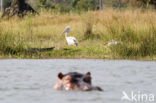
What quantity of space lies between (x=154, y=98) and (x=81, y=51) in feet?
22.0

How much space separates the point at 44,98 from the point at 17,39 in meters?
6.10

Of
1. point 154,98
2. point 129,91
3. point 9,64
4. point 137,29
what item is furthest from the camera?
point 137,29

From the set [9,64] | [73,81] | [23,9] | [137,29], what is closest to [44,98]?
[73,81]

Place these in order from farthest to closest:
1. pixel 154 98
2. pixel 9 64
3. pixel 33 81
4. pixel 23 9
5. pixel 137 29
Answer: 1. pixel 23 9
2. pixel 137 29
3. pixel 9 64
4. pixel 33 81
5. pixel 154 98

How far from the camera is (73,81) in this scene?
668 cm

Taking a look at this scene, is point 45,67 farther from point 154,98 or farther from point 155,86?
point 154,98

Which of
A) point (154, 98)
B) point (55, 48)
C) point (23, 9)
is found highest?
point (23, 9)

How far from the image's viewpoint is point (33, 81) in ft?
26.5

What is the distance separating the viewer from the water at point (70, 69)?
6527mm

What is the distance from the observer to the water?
6527 mm

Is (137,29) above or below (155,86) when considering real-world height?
above

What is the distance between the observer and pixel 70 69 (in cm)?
979

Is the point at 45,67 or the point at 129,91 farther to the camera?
the point at 45,67

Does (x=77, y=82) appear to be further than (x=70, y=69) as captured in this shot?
No
